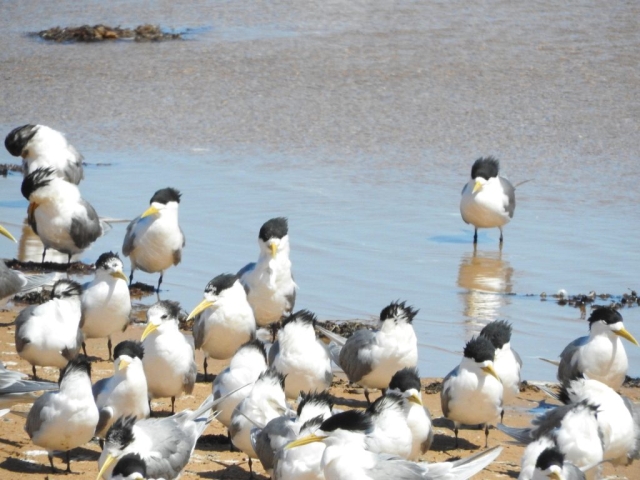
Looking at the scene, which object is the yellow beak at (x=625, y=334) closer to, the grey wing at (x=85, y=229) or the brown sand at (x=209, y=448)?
the brown sand at (x=209, y=448)

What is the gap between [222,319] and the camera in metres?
7.51

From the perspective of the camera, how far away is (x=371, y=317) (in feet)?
28.7

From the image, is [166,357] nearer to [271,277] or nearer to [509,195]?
[271,277]

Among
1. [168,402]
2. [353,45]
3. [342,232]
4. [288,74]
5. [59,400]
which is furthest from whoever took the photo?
[353,45]

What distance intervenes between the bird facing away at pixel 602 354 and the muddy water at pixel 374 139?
546mm

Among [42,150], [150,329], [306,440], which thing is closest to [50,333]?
[150,329]

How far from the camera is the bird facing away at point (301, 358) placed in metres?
6.84

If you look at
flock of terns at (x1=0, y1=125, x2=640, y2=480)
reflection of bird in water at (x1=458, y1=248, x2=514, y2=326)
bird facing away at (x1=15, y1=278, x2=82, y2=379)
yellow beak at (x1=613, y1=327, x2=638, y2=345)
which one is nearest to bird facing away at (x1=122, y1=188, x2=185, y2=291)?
flock of terns at (x1=0, y1=125, x2=640, y2=480)

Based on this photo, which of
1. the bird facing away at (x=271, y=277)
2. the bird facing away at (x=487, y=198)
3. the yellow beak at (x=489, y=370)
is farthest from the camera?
the bird facing away at (x=487, y=198)

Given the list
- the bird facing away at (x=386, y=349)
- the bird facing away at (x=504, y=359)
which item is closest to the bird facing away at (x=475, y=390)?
the bird facing away at (x=504, y=359)

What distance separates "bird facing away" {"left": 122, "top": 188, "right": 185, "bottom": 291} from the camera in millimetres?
9227

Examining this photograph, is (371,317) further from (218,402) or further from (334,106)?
(334,106)

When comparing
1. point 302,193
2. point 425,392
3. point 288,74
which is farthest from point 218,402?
point 288,74

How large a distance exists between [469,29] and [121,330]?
12.7 metres
